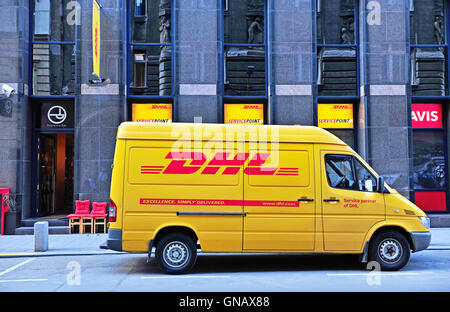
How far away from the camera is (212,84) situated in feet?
47.2

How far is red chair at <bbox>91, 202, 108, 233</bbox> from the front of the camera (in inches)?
535

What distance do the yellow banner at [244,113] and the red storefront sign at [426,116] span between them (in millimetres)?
5229

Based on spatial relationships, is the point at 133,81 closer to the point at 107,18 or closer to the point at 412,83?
the point at 107,18

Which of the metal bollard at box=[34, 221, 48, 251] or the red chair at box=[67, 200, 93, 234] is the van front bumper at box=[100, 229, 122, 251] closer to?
the metal bollard at box=[34, 221, 48, 251]

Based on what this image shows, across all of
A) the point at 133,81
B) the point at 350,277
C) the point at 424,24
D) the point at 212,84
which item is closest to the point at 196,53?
the point at 212,84

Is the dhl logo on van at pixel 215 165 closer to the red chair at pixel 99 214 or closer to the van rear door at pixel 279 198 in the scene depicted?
the van rear door at pixel 279 198

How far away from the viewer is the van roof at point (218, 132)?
8.27 m

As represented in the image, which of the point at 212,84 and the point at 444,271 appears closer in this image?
the point at 444,271

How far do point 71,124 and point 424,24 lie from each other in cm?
1251

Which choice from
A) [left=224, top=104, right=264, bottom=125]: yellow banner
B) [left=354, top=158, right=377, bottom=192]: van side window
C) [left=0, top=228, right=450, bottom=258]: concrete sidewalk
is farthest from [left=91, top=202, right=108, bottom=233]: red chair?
[left=354, top=158, right=377, bottom=192]: van side window

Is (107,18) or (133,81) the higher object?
(107,18)

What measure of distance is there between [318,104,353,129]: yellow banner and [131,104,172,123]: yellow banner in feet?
16.8

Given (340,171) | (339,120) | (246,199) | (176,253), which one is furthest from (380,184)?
(339,120)

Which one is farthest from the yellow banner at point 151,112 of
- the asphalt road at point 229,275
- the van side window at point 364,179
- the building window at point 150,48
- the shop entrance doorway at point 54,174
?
the van side window at point 364,179
